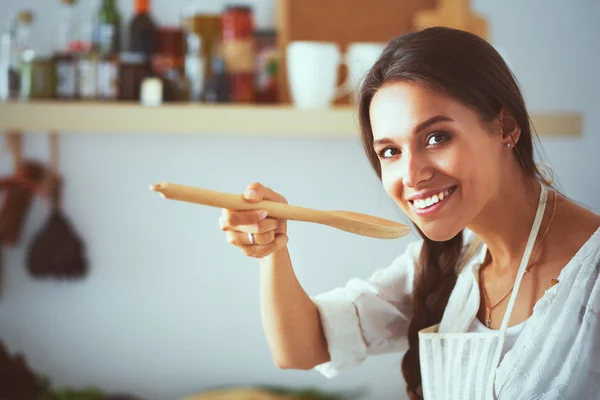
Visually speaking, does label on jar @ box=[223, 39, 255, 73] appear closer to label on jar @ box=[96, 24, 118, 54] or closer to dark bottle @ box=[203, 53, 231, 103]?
dark bottle @ box=[203, 53, 231, 103]

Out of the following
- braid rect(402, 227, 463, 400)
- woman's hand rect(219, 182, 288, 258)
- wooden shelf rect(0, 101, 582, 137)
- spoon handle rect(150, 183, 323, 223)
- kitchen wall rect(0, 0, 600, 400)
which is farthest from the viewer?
kitchen wall rect(0, 0, 600, 400)

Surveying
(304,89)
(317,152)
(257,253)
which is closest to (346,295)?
(257,253)

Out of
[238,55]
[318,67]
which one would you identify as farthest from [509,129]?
[238,55]

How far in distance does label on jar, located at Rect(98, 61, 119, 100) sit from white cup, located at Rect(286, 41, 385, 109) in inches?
15.4

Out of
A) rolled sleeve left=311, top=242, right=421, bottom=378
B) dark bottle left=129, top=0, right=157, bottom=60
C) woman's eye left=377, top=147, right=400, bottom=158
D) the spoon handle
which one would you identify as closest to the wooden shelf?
dark bottle left=129, top=0, right=157, bottom=60

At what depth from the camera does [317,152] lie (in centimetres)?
179

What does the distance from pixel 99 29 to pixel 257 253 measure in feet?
3.23

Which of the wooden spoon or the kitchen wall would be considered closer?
the wooden spoon

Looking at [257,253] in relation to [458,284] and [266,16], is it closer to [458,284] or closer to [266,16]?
[458,284]

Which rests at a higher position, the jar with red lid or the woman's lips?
the jar with red lid

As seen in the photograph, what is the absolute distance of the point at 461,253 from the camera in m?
1.05

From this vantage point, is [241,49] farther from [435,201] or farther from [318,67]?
[435,201]

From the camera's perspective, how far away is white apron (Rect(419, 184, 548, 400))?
89cm

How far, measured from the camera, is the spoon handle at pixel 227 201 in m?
0.61
